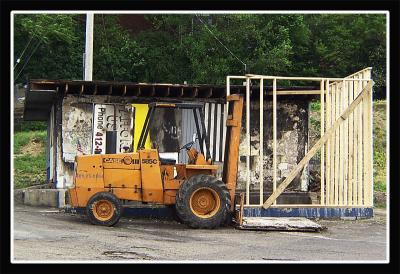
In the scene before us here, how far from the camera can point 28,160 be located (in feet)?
81.5

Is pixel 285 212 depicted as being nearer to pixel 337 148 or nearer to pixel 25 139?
pixel 337 148

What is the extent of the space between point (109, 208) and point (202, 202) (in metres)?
1.85

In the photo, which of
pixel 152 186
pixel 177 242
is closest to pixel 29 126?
pixel 152 186

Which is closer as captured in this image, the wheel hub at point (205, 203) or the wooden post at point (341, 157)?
the wheel hub at point (205, 203)

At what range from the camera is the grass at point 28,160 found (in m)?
21.8

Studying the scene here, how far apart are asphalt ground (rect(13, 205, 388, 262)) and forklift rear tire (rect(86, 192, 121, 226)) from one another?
0.20 metres

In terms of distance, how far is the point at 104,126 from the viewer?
1702 centimetres

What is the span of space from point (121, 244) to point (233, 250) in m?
1.90

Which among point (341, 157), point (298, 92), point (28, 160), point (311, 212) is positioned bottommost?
point (311, 212)

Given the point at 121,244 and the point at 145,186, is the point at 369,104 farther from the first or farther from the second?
the point at 121,244

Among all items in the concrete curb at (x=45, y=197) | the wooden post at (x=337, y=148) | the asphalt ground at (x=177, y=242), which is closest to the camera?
the asphalt ground at (x=177, y=242)

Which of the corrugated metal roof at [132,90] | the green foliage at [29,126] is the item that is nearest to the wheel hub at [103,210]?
the corrugated metal roof at [132,90]

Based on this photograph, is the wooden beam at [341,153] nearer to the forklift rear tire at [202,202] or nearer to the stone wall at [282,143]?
the stone wall at [282,143]

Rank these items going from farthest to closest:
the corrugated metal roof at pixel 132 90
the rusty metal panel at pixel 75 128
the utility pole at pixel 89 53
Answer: the utility pole at pixel 89 53, the rusty metal panel at pixel 75 128, the corrugated metal roof at pixel 132 90
